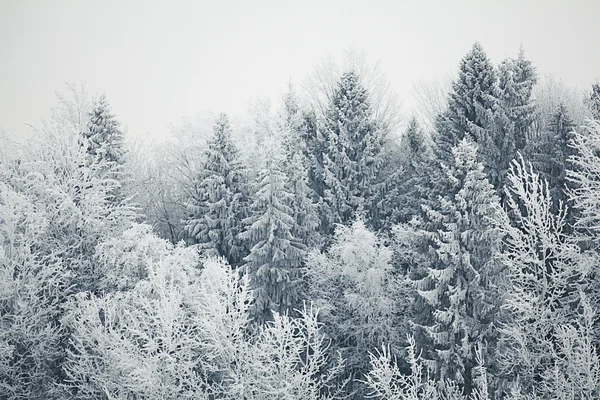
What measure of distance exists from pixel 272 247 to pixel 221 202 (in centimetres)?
442

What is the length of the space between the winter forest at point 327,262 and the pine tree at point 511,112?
11 centimetres

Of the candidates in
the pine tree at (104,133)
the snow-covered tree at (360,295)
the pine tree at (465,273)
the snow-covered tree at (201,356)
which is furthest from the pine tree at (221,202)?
the pine tree at (465,273)

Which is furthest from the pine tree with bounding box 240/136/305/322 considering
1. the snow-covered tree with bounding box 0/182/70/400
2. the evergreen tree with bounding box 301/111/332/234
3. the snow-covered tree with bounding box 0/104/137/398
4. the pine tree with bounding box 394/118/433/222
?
the snow-covered tree with bounding box 0/182/70/400

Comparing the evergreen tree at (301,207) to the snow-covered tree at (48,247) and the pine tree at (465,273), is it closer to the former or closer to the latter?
the snow-covered tree at (48,247)

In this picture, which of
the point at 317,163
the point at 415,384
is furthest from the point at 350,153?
the point at 415,384

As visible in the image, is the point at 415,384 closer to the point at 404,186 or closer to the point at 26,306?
the point at 26,306

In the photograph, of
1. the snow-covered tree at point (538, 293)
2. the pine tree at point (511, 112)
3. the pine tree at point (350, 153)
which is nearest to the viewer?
the snow-covered tree at point (538, 293)

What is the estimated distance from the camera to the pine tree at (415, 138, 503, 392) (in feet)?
61.2

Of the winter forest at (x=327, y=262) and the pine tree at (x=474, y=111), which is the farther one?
the pine tree at (x=474, y=111)

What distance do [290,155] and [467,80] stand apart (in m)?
10.8

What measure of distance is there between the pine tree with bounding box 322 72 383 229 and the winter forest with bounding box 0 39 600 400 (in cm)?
13

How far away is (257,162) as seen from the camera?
34125 millimetres

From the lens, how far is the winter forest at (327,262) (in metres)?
17.0

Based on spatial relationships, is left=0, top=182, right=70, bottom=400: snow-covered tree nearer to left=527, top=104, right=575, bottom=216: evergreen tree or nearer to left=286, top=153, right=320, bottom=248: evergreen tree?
left=286, top=153, right=320, bottom=248: evergreen tree
